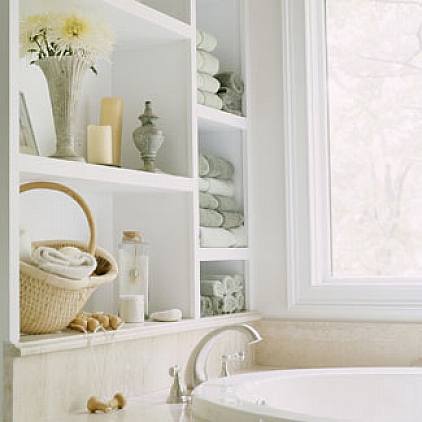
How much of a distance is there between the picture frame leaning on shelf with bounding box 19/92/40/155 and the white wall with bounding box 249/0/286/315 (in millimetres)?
1104

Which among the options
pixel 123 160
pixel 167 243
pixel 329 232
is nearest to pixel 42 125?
pixel 123 160

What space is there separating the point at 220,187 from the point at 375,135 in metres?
0.63

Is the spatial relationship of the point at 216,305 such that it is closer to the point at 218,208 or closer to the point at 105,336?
the point at 218,208

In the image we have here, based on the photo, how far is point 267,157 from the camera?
3.37 meters

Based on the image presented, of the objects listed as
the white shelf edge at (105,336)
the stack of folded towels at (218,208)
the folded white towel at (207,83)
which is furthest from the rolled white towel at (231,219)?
the folded white towel at (207,83)

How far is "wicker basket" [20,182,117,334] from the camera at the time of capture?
2.22 metres

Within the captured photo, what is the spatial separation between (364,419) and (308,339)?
46 cm

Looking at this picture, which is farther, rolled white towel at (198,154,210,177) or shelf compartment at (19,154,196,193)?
rolled white towel at (198,154,210,177)

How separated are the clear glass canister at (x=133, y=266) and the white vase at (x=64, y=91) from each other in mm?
434

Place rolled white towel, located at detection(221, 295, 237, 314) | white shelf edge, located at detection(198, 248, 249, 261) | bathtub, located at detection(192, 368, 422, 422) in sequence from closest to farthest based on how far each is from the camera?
bathtub, located at detection(192, 368, 422, 422)
white shelf edge, located at detection(198, 248, 249, 261)
rolled white towel, located at detection(221, 295, 237, 314)

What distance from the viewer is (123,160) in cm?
303

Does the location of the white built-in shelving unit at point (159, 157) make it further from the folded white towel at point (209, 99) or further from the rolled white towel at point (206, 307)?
the rolled white towel at point (206, 307)

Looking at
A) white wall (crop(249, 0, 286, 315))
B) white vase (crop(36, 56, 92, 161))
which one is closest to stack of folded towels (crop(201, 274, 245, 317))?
white wall (crop(249, 0, 286, 315))

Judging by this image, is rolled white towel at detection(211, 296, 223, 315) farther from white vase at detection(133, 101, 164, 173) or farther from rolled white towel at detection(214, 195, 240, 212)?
white vase at detection(133, 101, 164, 173)
